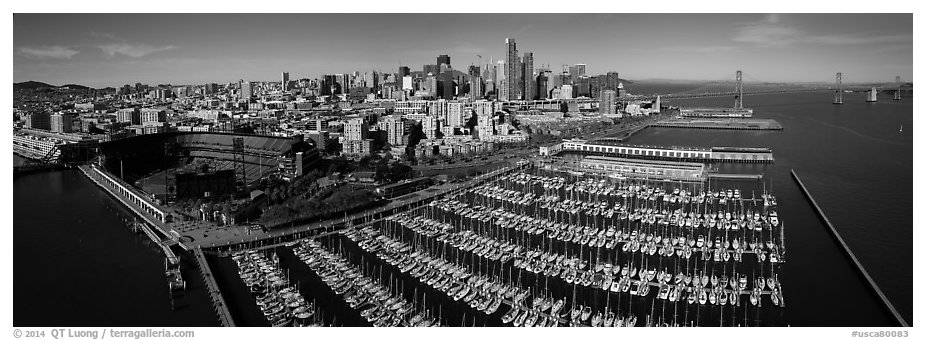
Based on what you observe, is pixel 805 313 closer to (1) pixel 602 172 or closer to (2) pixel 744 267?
(2) pixel 744 267

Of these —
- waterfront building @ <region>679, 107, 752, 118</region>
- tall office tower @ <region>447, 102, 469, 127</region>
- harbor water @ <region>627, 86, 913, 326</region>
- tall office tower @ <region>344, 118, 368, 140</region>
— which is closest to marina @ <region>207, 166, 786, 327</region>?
harbor water @ <region>627, 86, 913, 326</region>

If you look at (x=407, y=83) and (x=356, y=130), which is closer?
(x=356, y=130)

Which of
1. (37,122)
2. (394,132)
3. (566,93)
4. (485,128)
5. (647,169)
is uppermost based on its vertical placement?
(566,93)

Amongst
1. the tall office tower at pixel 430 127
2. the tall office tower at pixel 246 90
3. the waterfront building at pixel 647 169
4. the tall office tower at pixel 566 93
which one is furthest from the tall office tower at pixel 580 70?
the waterfront building at pixel 647 169

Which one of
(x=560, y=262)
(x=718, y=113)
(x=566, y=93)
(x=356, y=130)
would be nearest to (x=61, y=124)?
(x=356, y=130)

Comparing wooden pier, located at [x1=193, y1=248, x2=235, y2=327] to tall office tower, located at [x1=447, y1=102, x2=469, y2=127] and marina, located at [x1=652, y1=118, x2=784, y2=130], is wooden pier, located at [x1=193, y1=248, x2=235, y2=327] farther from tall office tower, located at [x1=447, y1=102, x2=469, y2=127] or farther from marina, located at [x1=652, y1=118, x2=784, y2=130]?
marina, located at [x1=652, y1=118, x2=784, y2=130]

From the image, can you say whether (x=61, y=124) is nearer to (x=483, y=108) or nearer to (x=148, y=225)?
(x=148, y=225)
